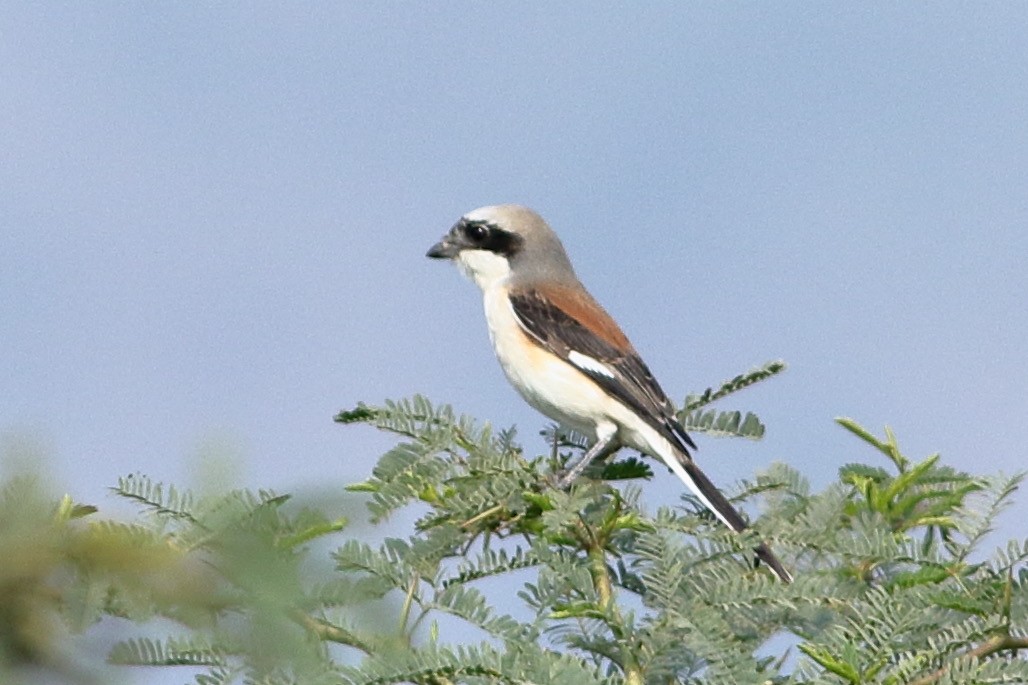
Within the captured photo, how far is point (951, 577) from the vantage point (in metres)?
2.69

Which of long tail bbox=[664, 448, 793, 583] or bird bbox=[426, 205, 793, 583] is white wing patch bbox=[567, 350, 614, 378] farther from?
long tail bbox=[664, 448, 793, 583]

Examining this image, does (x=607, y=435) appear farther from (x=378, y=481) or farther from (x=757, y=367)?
(x=378, y=481)

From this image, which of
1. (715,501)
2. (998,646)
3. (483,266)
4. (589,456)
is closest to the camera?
(998,646)

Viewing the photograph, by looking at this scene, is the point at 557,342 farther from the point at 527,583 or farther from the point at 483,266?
the point at 527,583

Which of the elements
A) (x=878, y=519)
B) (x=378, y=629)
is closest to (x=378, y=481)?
(x=878, y=519)

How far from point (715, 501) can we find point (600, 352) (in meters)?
2.22

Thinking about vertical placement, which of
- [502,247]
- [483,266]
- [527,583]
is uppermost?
[502,247]

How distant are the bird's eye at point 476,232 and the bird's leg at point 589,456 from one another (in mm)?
1439

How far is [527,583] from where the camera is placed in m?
2.66

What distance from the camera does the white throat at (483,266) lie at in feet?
21.0

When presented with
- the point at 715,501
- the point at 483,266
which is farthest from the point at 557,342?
the point at 715,501

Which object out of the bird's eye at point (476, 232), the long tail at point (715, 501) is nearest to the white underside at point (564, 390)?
the long tail at point (715, 501)

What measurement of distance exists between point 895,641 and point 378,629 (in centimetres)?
132

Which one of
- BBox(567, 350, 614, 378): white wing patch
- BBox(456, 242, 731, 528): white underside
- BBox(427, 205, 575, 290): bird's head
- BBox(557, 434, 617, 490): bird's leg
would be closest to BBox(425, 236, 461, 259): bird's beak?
BBox(427, 205, 575, 290): bird's head
